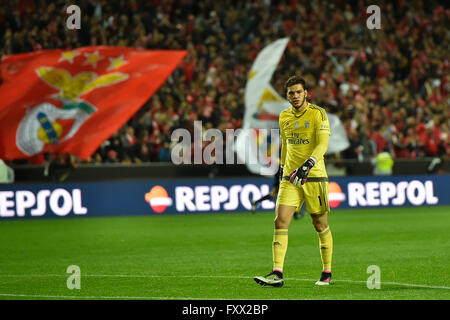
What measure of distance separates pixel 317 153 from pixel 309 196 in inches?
21.1

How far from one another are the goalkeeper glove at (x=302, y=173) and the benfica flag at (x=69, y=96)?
10596 mm

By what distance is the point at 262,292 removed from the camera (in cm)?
1005

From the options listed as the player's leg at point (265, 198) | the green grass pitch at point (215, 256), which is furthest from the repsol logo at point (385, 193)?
the player's leg at point (265, 198)

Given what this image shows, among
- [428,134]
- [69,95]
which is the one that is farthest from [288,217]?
[428,134]

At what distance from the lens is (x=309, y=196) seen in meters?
10.6

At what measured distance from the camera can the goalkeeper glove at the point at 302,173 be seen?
10.2 metres

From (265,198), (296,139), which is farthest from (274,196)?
(296,139)

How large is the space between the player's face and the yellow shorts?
2.90 ft

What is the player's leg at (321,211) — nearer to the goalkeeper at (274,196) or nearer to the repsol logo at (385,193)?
the goalkeeper at (274,196)

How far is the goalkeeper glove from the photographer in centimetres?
1021

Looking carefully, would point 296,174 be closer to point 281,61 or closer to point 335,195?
point 335,195

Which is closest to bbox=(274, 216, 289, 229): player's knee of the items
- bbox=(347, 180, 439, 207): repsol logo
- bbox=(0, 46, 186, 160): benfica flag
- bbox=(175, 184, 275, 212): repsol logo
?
bbox=(0, 46, 186, 160): benfica flag
